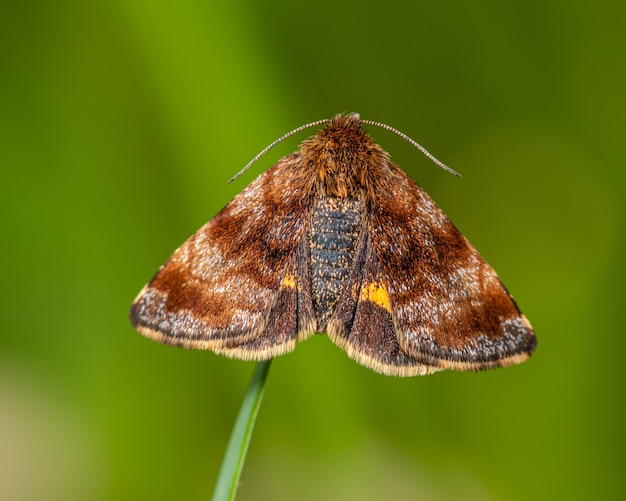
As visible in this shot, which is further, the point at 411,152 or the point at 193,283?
the point at 411,152

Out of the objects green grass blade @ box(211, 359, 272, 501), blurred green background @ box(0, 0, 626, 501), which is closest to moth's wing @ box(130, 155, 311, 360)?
green grass blade @ box(211, 359, 272, 501)

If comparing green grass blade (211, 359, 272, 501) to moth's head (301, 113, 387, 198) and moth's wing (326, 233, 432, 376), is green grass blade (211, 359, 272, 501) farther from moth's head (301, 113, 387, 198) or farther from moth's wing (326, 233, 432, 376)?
moth's head (301, 113, 387, 198)

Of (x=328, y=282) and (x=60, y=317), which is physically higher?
(x=60, y=317)

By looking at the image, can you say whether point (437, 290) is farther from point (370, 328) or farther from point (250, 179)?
point (250, 179)

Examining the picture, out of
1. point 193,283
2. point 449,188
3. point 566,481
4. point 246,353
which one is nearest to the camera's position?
point 246,353

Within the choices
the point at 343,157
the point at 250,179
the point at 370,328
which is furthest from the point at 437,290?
the point at 250,179

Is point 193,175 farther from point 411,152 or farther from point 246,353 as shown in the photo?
point 246,353

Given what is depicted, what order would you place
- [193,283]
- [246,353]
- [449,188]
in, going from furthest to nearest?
[449,188], [193,283], [246,353]

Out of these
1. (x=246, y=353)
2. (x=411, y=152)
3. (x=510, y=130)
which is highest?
(x=510, y=130)
